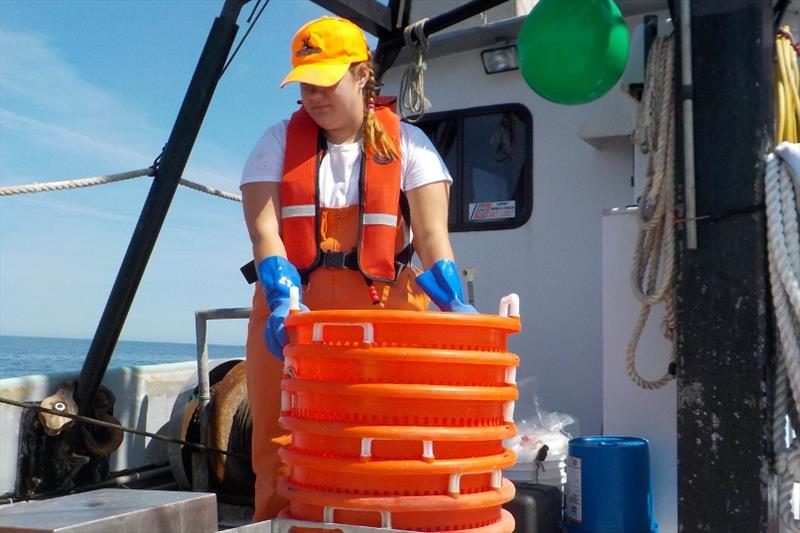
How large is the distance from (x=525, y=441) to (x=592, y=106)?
236 cm

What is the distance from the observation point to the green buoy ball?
2912mm

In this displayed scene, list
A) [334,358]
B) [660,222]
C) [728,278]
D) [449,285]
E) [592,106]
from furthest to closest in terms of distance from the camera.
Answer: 1. [592,106]
2. [660,222]
3. [728,278]
4. [449,285]
5. [334,358]

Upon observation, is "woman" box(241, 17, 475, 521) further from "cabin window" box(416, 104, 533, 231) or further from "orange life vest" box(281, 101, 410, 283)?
"cabin window" box(416, 104, 533, 231)

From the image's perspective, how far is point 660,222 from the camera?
9.16ft

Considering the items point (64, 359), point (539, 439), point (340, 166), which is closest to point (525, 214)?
point (539, 439)

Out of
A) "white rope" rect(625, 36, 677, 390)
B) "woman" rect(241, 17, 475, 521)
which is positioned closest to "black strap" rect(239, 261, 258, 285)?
"woman" rect(241, 17, 475, 521)

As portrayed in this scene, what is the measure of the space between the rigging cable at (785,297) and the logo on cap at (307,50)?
140 centimetres

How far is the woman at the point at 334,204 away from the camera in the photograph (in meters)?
2.46

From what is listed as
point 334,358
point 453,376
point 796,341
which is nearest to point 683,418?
point 796,341

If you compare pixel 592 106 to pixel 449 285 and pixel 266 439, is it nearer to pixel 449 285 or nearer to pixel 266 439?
pixel 449 285

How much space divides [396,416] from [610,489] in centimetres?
135

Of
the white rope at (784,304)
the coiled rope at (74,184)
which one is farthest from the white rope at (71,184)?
the white rope at (784,304)

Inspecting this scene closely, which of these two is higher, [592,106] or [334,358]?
[592,106]

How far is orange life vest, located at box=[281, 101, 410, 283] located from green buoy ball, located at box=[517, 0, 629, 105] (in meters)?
0.80
